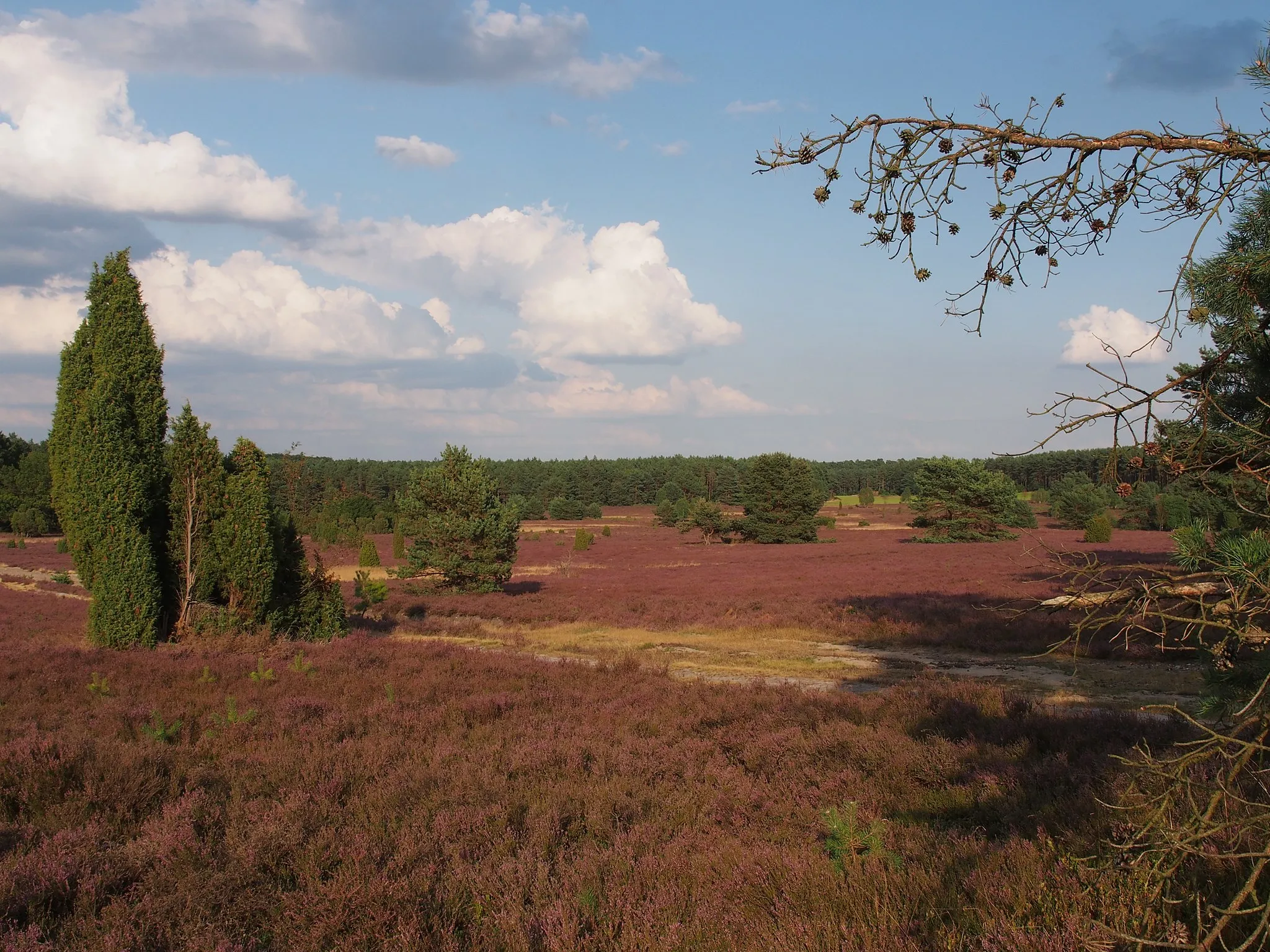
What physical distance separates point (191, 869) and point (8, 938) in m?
0.92

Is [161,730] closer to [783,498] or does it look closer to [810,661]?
[810,661]

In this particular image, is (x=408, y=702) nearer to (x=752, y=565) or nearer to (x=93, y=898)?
(x=93, y=898)

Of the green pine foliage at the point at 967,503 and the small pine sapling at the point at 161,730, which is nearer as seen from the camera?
the small pine sapling at the point at 161,730

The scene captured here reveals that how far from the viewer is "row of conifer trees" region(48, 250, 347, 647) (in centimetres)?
1140

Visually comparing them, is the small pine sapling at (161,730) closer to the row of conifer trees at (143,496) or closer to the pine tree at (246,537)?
the row of conifer trees at (143,496)

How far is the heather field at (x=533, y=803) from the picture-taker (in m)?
3.76

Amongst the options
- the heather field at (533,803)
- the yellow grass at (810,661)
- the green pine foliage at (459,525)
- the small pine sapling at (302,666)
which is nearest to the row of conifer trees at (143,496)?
the heather field at (533,803)

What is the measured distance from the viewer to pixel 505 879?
4.35 m

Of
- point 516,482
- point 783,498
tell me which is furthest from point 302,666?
point 516,482

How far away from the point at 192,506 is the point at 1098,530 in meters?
44.0

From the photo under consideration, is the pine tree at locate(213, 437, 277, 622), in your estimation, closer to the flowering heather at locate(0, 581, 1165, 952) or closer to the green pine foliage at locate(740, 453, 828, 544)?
the flowering heather at locate(0, 581, 1165, 952)

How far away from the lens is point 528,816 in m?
5.44

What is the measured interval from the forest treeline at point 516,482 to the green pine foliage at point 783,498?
19.5 ft

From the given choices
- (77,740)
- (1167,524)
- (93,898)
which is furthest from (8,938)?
(1167,524)
